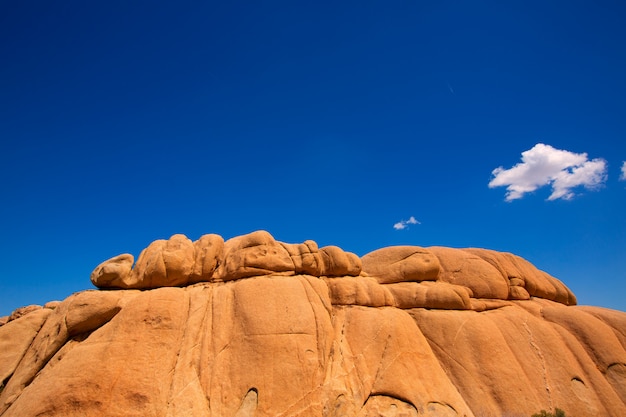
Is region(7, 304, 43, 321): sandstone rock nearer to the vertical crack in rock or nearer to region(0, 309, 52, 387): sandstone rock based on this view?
region(0, 309, 52, 387): sandstone rock

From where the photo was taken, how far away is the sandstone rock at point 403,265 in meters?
21.2

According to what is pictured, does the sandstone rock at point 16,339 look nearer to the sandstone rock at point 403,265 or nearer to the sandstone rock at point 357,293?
the sandstone rock at point 357,293

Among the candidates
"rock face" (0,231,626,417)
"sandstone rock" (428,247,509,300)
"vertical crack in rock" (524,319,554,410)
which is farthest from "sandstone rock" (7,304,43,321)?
"vertical crack in rock" (524,319,554,410)

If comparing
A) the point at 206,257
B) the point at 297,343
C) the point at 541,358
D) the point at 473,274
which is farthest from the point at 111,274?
the point at 541,358

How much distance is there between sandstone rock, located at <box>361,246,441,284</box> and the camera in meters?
21.2

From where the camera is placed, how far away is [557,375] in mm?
17922

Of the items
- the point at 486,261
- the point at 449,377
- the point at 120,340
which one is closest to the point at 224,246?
the point at 120,340

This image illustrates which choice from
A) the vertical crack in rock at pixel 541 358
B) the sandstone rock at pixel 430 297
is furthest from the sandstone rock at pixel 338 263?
the vertical crack in rock at pixel 541 358

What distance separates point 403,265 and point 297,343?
9.16 m

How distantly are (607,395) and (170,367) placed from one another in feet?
67.0

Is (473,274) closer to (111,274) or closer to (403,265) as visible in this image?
(403,265)

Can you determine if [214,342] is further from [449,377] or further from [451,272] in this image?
[451,272]

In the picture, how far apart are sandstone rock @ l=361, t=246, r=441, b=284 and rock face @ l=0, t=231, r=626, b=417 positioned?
0.09 meters

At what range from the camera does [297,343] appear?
49.2 ft
